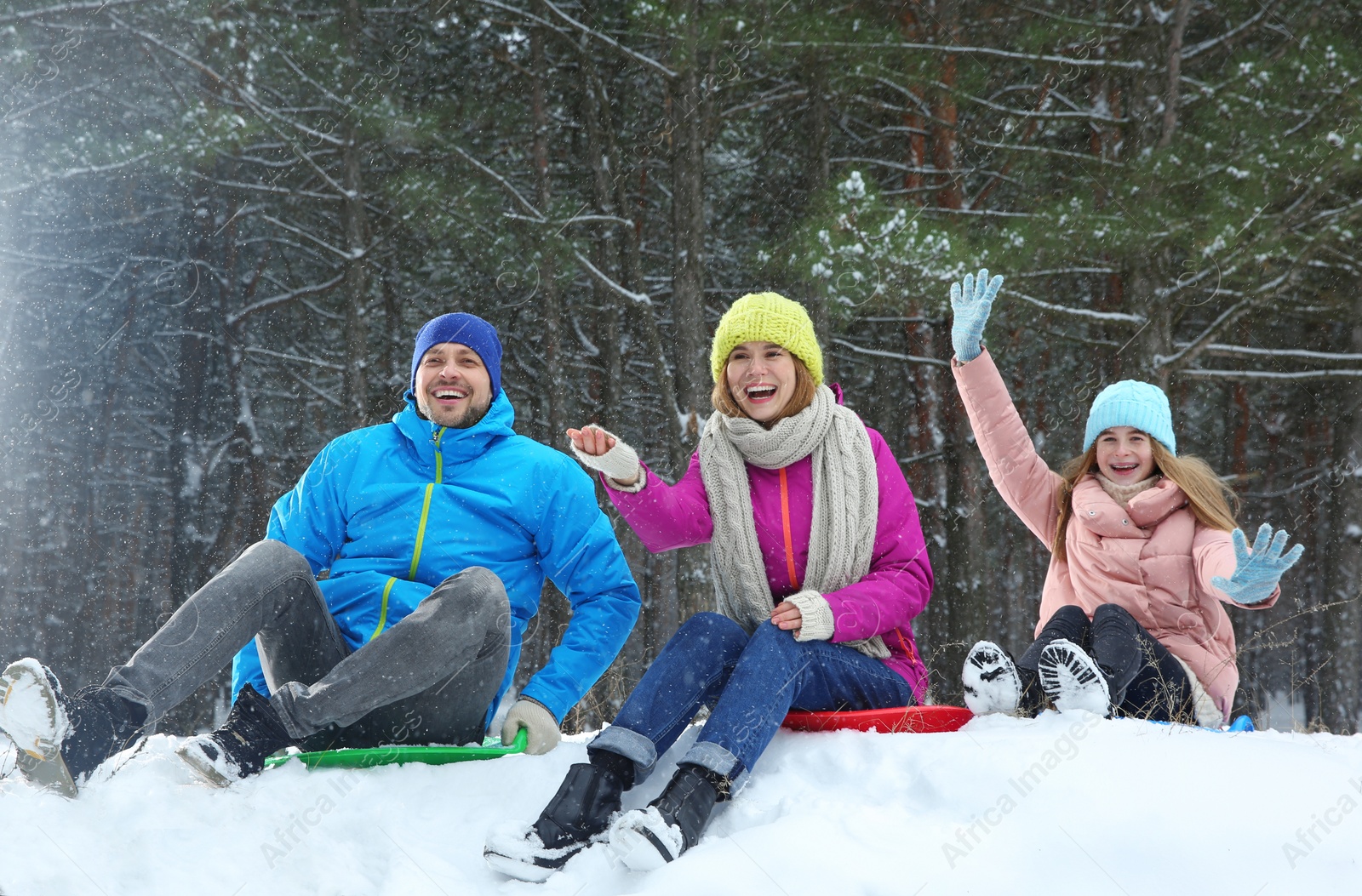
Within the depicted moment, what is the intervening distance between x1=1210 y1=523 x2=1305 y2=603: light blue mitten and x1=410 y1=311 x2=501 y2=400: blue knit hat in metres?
2.34

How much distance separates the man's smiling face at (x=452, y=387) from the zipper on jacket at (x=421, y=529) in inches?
2.6

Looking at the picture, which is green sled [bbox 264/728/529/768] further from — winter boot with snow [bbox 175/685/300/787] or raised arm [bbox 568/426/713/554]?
raised arm [bbox 568/426/713/554]

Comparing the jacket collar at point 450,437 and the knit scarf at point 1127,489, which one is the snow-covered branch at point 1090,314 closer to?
the knit scarf at point 1127,489

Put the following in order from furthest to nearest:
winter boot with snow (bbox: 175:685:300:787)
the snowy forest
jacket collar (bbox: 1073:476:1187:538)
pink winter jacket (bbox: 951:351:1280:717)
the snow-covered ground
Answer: the snowy forest, jacket collar (bbox: 1073:476:1187:538), pink winter jacket (bbox: 951:351:1280:717), winter boot with snow (bbox: 175:685:300:787), the snow-covered ground

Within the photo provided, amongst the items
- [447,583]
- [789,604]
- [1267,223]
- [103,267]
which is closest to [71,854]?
[447,583]

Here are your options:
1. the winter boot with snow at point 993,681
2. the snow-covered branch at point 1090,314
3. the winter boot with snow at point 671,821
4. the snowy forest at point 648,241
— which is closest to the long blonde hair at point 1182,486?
the winter boot with snow at point 993,681

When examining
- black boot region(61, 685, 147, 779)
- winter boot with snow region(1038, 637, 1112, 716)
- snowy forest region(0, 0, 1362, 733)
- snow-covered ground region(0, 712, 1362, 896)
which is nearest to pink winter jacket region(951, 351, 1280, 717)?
snow-covered ground region(0, 712, 1362, 896)

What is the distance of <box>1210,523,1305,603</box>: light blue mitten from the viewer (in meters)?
Result: 2.76

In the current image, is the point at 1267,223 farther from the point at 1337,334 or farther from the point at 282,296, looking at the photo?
the point at 282,296

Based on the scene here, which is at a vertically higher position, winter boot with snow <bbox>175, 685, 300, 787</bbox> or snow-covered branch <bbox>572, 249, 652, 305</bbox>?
snow-covered branch <bbox>572, 249, 652, 305</bbox>

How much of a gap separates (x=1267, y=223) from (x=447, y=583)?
5.77 m

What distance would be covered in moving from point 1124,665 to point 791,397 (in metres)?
1.25

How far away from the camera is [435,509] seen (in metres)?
3.11

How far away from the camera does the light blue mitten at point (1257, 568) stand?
276 centimetres
